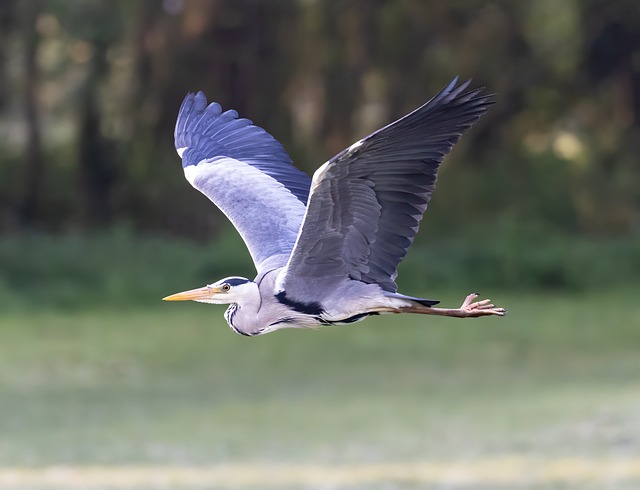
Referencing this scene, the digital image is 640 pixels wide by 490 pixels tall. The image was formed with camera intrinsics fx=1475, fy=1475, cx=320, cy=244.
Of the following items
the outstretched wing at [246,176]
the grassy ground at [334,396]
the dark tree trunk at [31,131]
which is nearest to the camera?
the outstretched wing at [246,176]

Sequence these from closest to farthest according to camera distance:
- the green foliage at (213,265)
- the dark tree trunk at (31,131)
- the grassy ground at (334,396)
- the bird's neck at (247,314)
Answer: the bird's neck at (247,314), the grassy ground at (334,396), the green foliage at (213,265), the dark tree trunk at (31,131)

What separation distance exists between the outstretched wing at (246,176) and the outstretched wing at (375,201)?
326 mm

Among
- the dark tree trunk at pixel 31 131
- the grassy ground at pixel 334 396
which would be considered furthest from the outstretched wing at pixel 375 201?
the dark tree trunk at pixel 31 131

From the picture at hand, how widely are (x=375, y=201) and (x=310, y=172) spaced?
43.4 feet

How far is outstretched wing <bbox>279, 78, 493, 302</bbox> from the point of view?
3453mm

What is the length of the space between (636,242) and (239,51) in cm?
554

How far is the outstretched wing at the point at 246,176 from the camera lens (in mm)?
4199

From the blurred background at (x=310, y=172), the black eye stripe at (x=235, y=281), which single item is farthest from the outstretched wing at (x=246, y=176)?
the blurred background at (x=310, y=172)

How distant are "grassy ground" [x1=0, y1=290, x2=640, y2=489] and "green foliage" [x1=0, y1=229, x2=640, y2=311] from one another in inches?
13.6

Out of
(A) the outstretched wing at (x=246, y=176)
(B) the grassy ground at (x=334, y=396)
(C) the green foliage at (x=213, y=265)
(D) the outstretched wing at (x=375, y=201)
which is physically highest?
(C) the green foliage at (x=213, y=265)

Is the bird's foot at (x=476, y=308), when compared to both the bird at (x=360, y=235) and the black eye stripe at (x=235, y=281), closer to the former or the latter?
the bird at (x=360, y=235)

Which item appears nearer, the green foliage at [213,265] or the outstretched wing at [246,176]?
the outstretched wing at [246,176]

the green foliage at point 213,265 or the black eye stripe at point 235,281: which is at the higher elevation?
the green foliage at point 213,265

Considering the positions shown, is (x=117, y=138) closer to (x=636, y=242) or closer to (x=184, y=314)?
(x=184, y=314)
